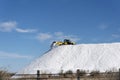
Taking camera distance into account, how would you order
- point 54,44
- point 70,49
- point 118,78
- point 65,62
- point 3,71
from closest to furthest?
point 3,71, point 118,78, point 65,62, point 70,49, point 54,44

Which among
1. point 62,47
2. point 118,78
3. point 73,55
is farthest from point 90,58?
point 118,78

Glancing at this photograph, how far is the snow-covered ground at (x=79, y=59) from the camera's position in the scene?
216 ft

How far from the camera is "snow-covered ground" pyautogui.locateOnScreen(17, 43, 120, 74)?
6575cm

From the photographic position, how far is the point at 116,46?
75.3 metres

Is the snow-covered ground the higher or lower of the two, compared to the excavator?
lower

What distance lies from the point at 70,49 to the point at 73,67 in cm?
1041

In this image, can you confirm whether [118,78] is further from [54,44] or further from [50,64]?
[54,44]

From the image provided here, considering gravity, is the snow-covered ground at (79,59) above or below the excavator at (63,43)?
below

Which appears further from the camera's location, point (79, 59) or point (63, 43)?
point (63, 43)

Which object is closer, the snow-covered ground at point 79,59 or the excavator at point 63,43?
the snow-covered ground at point 79,59

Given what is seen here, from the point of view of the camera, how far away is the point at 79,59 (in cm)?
7131

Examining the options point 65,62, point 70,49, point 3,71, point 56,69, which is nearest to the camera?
point 3,71

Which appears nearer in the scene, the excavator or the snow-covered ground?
the snow-covered ground

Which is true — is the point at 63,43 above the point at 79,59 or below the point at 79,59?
above
